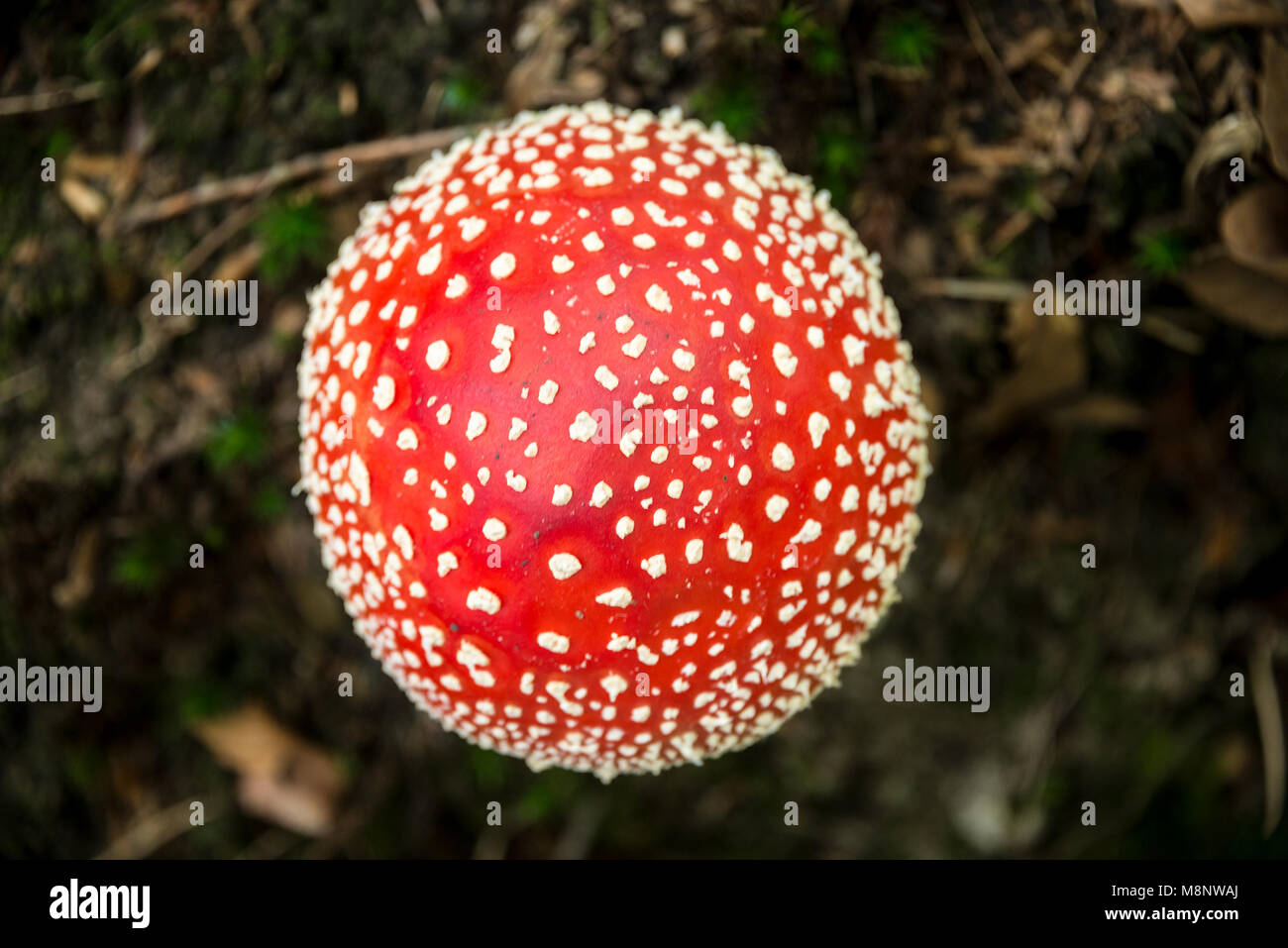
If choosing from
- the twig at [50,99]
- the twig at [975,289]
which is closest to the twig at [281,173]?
the twig at [50,99]

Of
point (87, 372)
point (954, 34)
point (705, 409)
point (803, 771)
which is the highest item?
point (954, 34)

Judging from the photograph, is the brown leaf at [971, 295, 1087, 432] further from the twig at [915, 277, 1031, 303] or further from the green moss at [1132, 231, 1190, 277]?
the green moss at [1132, 231, 1190, 277]

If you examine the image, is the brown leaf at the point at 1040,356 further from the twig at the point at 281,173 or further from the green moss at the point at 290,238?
the green moss at the point at 290,238

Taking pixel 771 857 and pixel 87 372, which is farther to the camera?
pixel 771 857

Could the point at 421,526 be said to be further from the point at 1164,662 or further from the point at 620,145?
the point at 1164,662

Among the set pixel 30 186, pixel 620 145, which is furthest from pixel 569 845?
pixel 30 186

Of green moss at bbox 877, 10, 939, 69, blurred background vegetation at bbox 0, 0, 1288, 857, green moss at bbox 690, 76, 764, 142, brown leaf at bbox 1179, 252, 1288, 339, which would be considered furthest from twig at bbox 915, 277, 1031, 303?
green moss at bbox 690, 76, 764, 142

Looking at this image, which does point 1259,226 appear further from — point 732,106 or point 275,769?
point 275,769
